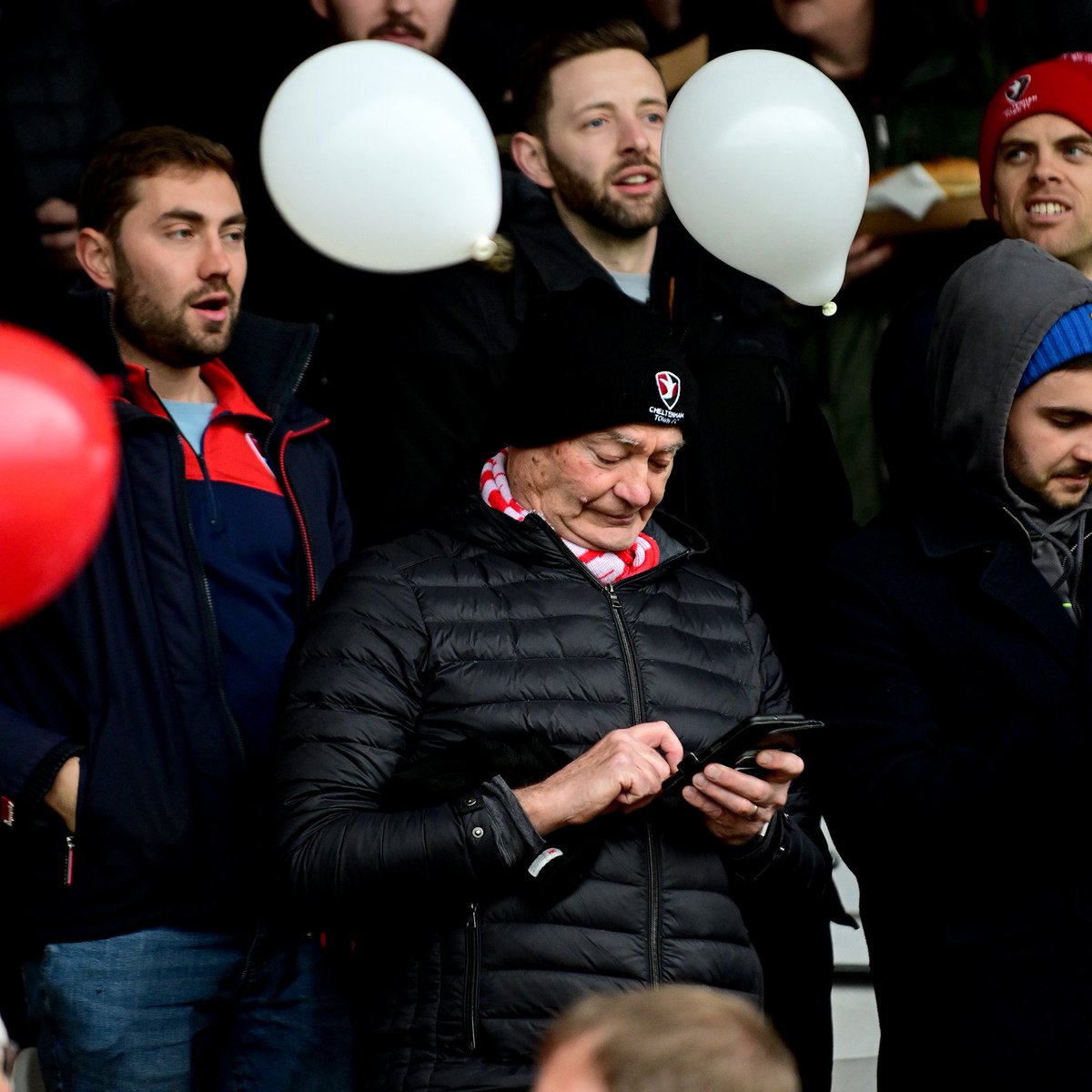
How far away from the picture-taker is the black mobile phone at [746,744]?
277cm

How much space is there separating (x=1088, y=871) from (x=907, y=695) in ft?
1.34

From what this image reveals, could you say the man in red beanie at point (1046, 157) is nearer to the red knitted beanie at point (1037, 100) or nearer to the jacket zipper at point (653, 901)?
the red knitted beanie at point (1037, 100)

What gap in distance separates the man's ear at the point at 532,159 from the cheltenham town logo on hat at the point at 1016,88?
107cm

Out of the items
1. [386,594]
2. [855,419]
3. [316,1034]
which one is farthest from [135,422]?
[855,419]

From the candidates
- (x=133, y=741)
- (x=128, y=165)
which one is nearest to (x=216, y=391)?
(x=128, y=165)

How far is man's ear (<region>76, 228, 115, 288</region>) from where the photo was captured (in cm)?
→ 362

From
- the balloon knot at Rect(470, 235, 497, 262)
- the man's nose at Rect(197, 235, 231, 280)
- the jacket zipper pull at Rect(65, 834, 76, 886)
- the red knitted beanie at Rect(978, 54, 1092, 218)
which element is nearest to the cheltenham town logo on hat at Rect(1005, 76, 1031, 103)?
the red knitted beanie at Rect(978, 54, 1092, 218)

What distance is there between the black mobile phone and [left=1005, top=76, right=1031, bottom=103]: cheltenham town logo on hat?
193cm

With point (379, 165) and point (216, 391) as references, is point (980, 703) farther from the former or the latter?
point (216, 391)

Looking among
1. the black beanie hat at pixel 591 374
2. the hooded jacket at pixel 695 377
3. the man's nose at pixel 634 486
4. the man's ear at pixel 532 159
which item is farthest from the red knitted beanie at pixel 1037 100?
the man's nose at pixel 634 486

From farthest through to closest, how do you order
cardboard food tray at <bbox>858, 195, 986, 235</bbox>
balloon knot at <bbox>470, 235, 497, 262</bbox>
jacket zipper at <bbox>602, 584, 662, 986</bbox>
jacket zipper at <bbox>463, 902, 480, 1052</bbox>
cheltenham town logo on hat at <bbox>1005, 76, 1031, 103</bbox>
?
cardboard food tray at <bbox>858, 195, 986, 235</bbox> → cheltenham town logo on hat at <bbox>1005, 76, 1031, 103</bbox> → balloon knot at <bbox>470, 235, 497, 262</bbox> → jacket zipper at <bbox>602, 584, 662, 986</bbox> → jacket zipper at <bbox>463, 902, 480, 1052</bbox>

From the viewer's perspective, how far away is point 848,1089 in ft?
13.5

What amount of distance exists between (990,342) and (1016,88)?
3.87ft

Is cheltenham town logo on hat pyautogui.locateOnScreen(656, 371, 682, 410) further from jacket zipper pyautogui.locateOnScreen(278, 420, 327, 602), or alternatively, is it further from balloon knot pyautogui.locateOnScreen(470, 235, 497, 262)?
jacket zipper pyautogui.locateOnScreen(278, 420, 327, 602)
